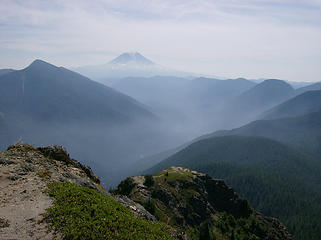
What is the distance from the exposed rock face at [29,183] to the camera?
2241cm

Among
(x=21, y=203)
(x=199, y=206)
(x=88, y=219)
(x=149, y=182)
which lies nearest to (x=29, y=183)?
(x=21, y=203)

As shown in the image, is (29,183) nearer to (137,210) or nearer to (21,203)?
(21,203)

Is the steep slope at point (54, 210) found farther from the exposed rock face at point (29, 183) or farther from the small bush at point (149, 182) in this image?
the small bush at point (149, 182)

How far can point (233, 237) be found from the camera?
95.1 metres

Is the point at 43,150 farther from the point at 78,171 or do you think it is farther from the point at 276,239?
the point at 276,239

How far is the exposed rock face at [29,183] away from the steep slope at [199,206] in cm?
4633

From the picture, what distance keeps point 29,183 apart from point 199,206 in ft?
298

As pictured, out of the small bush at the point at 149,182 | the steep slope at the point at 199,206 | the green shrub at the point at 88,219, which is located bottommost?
the steep slope at the point at 199,206

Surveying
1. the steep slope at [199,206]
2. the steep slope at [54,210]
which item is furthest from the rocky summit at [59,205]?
the steep slope at [199,206]

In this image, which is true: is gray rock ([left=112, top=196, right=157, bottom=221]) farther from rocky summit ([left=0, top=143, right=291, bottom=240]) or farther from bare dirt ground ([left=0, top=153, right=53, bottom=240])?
bare dirt ground ([left=0, top=153, right=53, bottom=240])

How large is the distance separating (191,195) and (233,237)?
25547mm

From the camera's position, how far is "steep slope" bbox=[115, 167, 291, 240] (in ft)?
296

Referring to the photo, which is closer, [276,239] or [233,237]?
[233,237]

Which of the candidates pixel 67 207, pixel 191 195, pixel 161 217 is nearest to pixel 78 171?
pixel 67 207
